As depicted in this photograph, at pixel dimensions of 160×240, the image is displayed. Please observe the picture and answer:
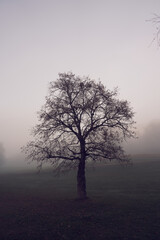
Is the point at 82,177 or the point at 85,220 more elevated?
the point at 82,177

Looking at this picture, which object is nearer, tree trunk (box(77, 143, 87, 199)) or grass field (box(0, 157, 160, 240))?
grass field (box(0, 157, 160, 240))

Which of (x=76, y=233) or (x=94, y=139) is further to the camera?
(x=94, y=139)

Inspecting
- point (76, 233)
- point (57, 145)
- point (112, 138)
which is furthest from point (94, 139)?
point (76, 233)

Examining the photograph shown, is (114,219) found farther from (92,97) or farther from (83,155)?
(92,97)

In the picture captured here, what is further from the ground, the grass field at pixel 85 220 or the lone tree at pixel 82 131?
the lone tree at pixel 82 131

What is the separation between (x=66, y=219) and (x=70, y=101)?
40.1 ft

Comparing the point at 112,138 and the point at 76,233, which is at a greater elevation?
the point at 112,138

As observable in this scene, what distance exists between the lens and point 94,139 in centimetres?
2617

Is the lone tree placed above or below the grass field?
above

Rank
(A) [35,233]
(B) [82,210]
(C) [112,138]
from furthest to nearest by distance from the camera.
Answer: (C) [112,138] → (B) [82,210] → (A) [35,233]

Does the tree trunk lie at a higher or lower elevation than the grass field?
higher

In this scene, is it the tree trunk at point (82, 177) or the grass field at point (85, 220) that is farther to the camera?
the tree trunk at point (82, 177)

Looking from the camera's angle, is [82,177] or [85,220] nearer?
[85,220]

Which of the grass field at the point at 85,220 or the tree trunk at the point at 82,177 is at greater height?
the tree trunk at the point at 82,177
